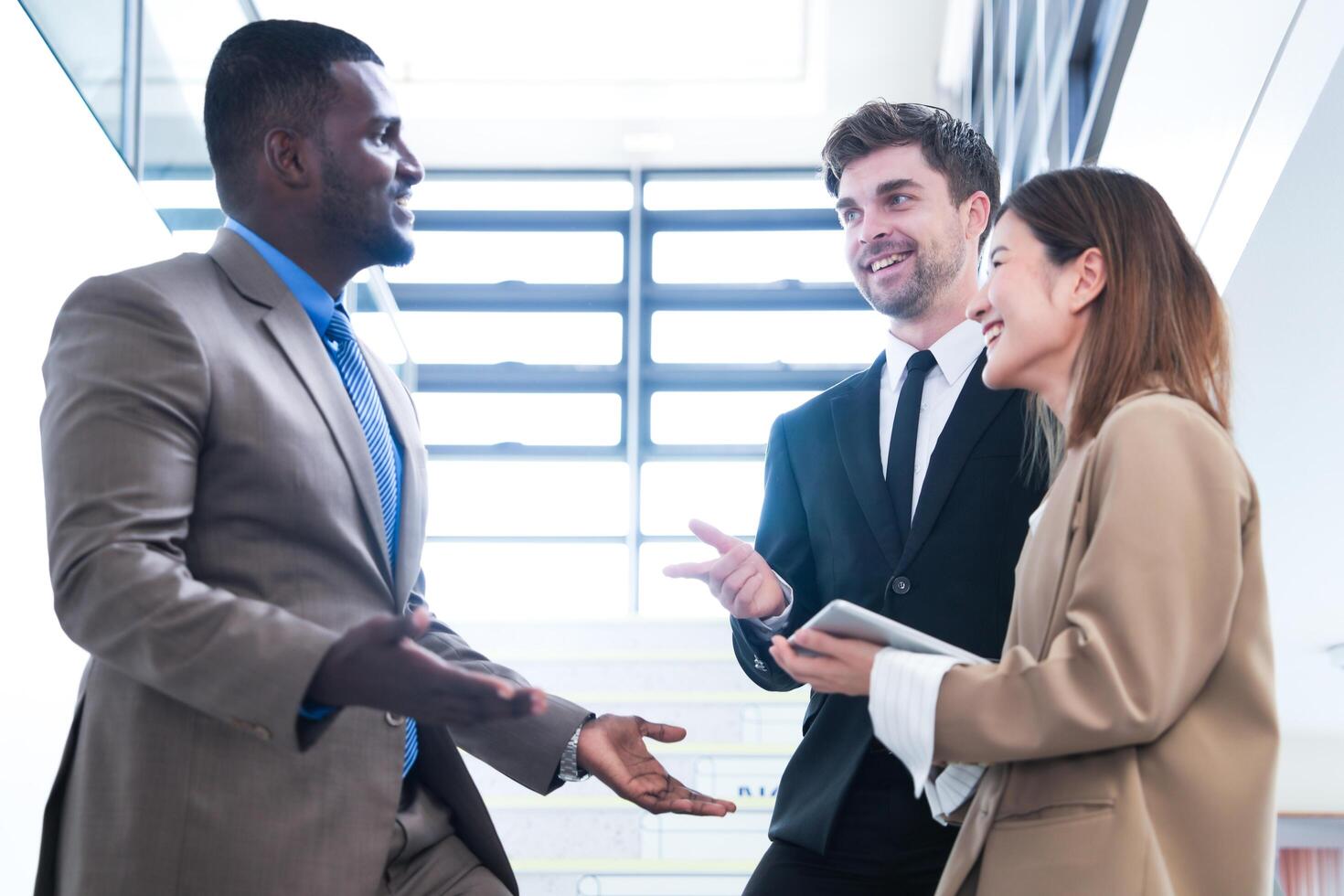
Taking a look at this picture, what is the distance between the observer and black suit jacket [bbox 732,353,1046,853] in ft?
7.68

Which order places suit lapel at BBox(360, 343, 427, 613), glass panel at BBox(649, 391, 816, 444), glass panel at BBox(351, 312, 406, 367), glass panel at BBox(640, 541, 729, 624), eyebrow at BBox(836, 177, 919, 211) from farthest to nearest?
glass panel at BBox(649, 391, 816, 444) → glass panel at BBox(640, 541, 729, 624) → glass panel at BBox(351, 312, 406, 367) → eyebrow at BBox(836, 177, 919, 211) → suit lapel at BBox(360, 343, 427, 613)

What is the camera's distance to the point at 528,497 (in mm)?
9422

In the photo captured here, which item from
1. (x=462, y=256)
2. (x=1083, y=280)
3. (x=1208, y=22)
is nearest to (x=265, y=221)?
(x=1083, y=280)

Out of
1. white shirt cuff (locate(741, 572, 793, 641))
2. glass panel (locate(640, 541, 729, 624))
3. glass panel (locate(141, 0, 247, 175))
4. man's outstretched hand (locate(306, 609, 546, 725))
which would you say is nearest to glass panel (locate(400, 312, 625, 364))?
glass panel (locate(640, 541, 729, 624))

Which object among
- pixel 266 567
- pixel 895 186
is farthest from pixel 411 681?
pixel 895 186

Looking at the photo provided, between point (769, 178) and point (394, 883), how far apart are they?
8626 millimetres

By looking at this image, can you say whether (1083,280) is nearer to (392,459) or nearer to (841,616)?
(841,616)

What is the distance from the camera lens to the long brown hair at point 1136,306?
6.29 ft

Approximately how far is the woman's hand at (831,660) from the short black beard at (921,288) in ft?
3.37

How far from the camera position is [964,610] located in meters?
2.33

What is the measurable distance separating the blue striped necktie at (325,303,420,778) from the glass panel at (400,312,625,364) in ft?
24.6

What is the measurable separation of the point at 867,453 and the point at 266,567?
1184 millimetres

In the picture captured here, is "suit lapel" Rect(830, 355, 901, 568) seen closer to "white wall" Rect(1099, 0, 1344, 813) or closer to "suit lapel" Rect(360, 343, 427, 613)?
"suit lapel" Rect(360, 343, 427, 613)

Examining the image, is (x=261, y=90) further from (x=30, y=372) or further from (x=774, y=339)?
(x=774, y=339)
